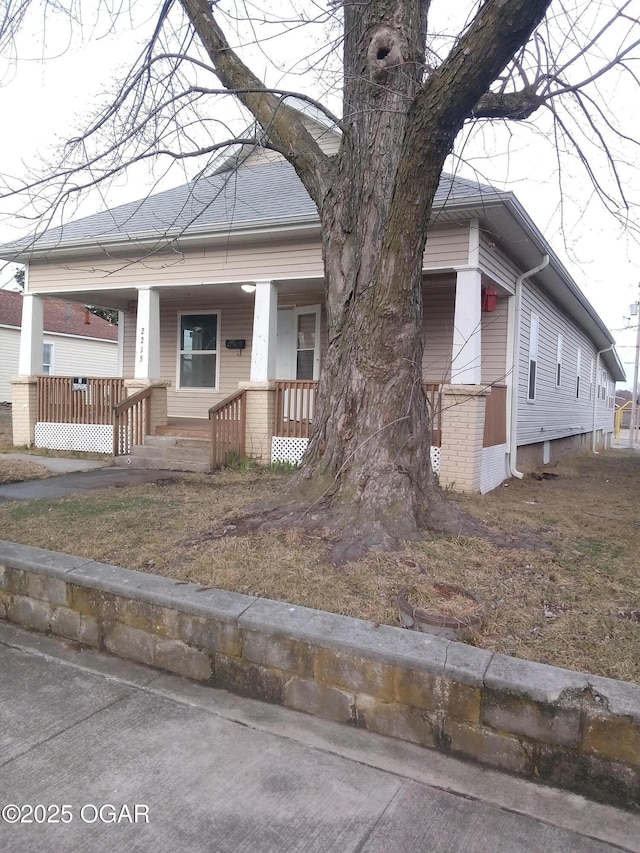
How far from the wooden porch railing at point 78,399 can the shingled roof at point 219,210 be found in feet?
7.65

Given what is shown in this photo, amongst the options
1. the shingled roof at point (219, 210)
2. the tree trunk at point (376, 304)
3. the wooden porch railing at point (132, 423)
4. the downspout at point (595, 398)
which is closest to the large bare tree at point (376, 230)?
the tree trunk at point (376, 304)

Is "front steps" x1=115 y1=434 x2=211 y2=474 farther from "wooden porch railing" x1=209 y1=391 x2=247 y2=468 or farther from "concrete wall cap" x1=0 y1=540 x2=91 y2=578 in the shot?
"concrete wall cap" x1=0 y1=540 x2=91 y2=578

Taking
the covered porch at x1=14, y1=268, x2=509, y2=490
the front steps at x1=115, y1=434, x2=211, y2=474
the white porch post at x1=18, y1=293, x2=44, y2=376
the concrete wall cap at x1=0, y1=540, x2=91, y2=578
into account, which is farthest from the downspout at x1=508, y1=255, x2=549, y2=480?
the white porch post at x1=18, y1=293, x2=44, y2=376

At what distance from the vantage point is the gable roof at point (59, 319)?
79.8 feet

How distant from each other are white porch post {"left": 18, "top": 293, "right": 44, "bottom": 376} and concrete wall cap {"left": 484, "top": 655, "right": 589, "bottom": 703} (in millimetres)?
10781

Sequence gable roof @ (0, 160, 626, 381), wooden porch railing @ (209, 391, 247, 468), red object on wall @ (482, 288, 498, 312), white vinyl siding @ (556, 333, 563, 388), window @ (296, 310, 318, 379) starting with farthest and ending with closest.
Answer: white vinyl siding @ (556, 333, 563, 388) → window @ (296, 310, 318, 379) → red object on wall @ (482, 288, 498, 312) → wooden porch railing @ (209, 391, 247, 468) → gable roof @ (0, 160, 626, 381)

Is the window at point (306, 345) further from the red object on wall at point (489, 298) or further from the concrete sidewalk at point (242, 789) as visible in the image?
the concrete sidewalk at point (242, 789)

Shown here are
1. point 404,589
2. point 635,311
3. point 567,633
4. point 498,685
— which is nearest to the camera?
point 498,685

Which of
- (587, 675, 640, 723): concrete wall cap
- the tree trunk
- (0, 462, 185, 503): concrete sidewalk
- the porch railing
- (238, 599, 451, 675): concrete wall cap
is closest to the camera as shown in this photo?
(587, 675, 640, 723): concrete wall cap

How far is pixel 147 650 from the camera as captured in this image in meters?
3.14

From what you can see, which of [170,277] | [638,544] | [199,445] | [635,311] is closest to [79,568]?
[638,544]

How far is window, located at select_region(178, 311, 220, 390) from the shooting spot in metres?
12.4

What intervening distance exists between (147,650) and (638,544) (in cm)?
414

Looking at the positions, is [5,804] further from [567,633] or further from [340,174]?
[340,174]
